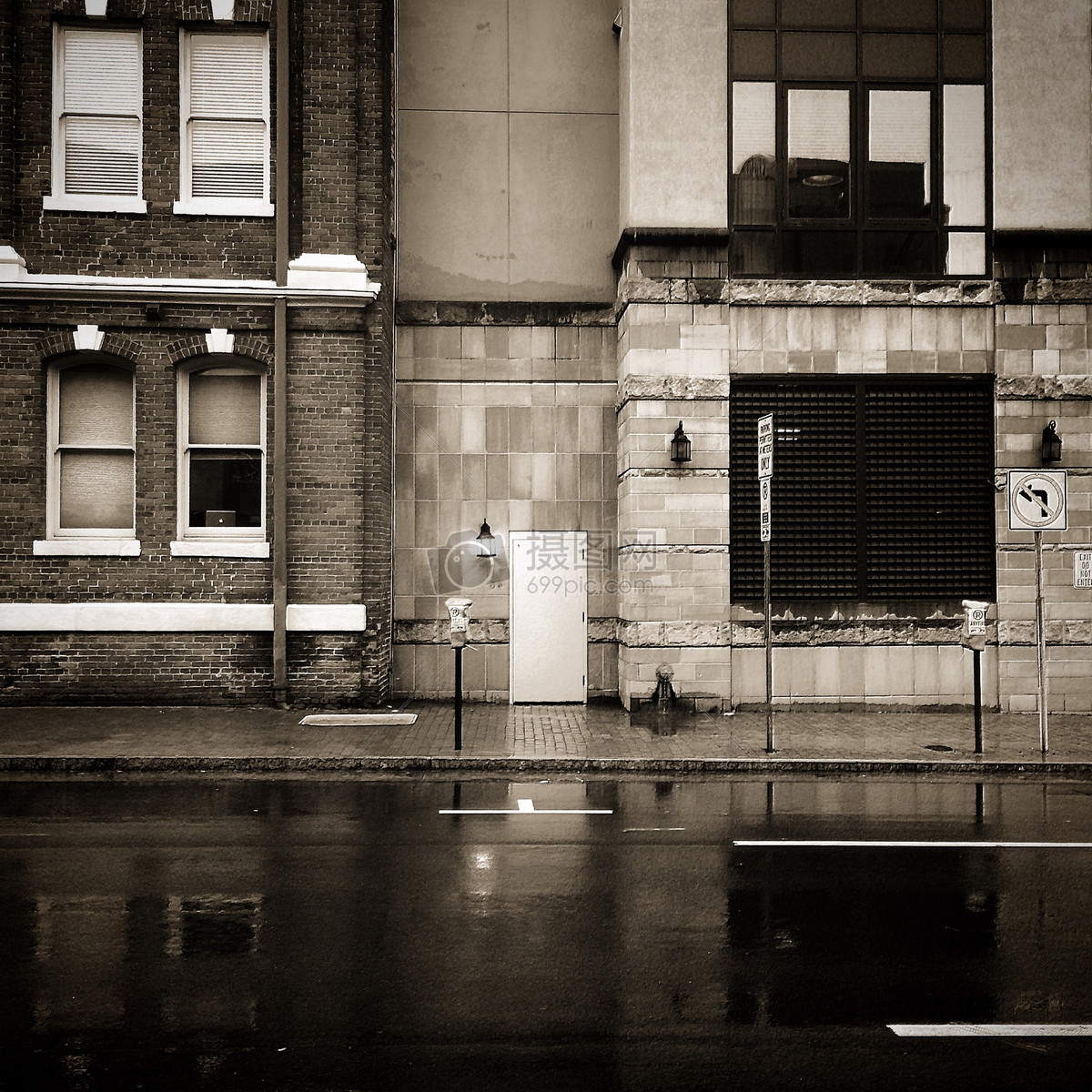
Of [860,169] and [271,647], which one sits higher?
[860,169]

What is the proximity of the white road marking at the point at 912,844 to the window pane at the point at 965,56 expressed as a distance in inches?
418

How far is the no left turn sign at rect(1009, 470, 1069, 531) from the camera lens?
10.2m

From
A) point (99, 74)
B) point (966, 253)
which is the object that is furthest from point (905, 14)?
point (99, 74)

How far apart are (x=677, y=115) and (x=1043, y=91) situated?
500 cm

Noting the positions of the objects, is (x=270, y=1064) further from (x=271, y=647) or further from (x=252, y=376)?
(x=252, y=376)

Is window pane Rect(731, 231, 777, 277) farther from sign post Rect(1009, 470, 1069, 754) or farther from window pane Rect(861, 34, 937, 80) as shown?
sign post Rect(1009, 470, 1069, 754)


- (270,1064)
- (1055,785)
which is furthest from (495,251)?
(270,1064)

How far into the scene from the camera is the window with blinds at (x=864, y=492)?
1271cm

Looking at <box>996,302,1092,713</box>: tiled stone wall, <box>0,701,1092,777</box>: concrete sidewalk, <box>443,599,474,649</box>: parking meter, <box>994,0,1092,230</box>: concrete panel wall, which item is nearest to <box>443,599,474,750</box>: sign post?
<box>443,599,474,649</box>: parking meter

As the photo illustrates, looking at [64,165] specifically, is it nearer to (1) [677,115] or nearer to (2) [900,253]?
(1) [677,115]

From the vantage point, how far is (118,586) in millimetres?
12383

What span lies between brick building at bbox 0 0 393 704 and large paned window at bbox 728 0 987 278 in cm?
527

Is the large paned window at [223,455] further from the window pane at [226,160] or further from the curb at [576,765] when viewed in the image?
the curb at [576,765]

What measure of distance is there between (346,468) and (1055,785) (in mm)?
9103
